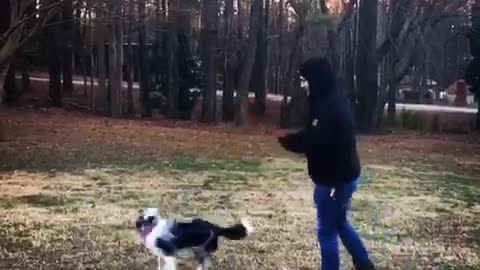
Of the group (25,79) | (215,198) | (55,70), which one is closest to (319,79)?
(215,198)

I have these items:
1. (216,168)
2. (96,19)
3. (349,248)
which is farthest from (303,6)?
(349,248)

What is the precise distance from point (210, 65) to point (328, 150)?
22038 millimetres

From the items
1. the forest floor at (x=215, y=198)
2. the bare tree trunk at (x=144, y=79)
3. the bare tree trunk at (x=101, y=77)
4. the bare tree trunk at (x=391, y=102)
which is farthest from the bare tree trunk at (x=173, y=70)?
the forest floor at (x=215, y=198)

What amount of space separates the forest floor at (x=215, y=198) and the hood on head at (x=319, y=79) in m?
1.47

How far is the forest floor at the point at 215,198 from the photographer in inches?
270

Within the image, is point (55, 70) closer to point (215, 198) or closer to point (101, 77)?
point (101, 77)

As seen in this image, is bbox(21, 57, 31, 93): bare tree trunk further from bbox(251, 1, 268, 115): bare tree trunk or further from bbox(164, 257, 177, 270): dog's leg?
bbox(164, 257, 177, 270): dog's leg

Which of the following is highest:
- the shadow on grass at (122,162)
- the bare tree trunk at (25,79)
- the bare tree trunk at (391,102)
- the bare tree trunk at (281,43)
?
the bare tree trunk at (281,43)

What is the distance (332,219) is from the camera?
5.65 metres

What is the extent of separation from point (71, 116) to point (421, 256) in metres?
19.5

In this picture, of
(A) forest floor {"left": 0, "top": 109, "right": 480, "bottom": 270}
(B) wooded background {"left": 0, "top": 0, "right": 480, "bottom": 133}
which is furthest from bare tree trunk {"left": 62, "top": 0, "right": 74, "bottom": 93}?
(A) forest floor {"left": 0, "top": 109, "right": 480, "bottom": 270}

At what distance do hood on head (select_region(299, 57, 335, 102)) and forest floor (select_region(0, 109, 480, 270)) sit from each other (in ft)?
4.82

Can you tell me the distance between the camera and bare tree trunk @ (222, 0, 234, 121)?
1169 inches

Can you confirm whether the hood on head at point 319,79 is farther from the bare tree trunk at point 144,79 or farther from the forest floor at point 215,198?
the bare tree trunk at point 144,79
